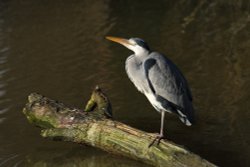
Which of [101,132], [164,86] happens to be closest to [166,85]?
[164,86]

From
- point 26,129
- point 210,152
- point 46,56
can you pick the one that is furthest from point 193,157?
point 46,56

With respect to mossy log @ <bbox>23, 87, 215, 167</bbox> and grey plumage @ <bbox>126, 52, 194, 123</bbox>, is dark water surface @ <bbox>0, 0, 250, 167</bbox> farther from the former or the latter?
grey plumage @ <bbox>126, 52, 194, 123</bbox>

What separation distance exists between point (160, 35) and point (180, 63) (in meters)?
2.89

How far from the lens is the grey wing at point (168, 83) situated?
27.2 feet

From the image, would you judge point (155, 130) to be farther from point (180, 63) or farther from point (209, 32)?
point (209, 32)

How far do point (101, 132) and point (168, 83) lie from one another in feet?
4.31

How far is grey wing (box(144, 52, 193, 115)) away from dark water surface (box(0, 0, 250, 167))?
1.21m

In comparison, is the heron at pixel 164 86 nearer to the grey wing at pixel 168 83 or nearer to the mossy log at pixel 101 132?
the grey wing at pixel 168 83

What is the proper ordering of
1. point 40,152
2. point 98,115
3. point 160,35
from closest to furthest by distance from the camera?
point 98,115 → point 40,152 → point 160,35

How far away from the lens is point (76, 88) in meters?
12.5

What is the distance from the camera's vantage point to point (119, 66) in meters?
13.8

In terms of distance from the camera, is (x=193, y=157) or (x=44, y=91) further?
(x=44, y=91)

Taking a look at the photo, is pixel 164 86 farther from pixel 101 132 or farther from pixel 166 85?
pixel 101 132

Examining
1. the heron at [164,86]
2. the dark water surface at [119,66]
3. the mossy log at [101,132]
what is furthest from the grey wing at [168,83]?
the dark water surface at [119,66]
